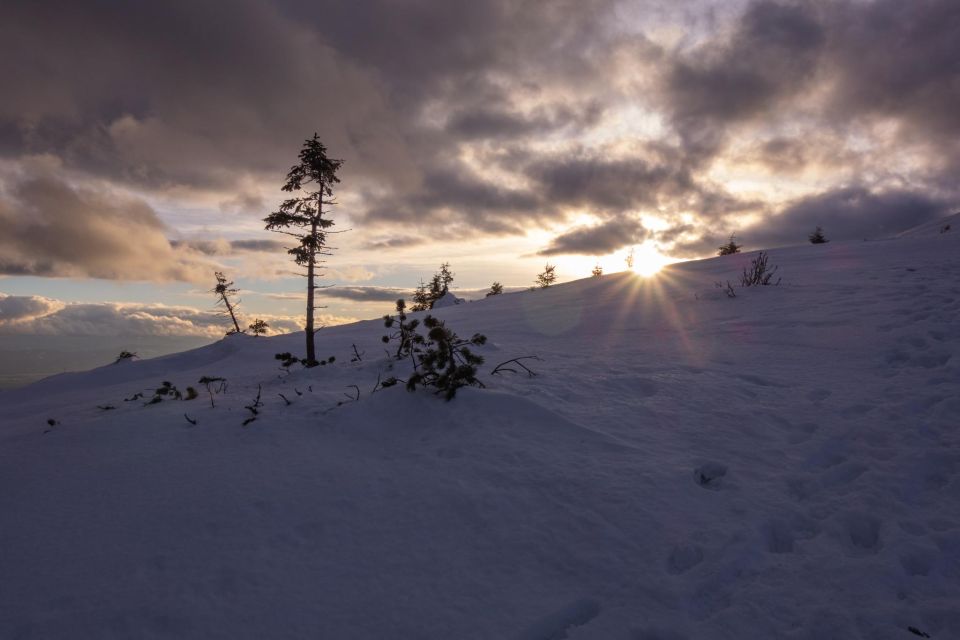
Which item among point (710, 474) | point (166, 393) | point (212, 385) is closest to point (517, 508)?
point (710, 474)

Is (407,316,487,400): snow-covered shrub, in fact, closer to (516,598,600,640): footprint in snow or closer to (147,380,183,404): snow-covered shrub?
(516,598,600,640): footprint in snow

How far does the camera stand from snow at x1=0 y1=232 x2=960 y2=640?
8.86ft

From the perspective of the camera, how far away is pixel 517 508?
11.6ft

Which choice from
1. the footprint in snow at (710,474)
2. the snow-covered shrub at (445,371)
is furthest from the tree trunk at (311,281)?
the footprint in snow at (710,474)

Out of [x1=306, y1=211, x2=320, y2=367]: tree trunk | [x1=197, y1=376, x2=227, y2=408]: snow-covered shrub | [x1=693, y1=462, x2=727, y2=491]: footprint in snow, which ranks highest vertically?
[x1=306, y1=211, x2=320, y2=367]: tree trunk

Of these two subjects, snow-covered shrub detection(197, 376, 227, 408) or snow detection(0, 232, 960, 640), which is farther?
snow-covered shrub detection(197, 376, 227, 408)

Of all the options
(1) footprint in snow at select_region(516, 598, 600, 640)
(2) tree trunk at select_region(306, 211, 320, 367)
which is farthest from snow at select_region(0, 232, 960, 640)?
(2) tree trunk at select_region(306, 211, 320, 367)

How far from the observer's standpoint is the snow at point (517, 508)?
2699mm

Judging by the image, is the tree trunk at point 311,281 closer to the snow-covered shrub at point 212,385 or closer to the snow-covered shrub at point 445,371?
the snow-covered shrub at point 212,385

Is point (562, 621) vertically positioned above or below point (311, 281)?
below

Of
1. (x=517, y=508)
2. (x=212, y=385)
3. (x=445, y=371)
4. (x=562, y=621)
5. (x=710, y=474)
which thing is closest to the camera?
(x=562, y=621)

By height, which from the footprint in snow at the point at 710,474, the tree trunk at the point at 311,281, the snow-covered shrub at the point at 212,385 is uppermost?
the tree trunk at the point at 311,281

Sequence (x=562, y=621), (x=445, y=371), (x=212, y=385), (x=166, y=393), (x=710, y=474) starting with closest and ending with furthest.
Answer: (x=562, y=621) < (x=710, y=474) < (x=445, y=371) < (x=166, y=393) < (x=212, y=385)

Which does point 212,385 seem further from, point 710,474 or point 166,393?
point 710,474
